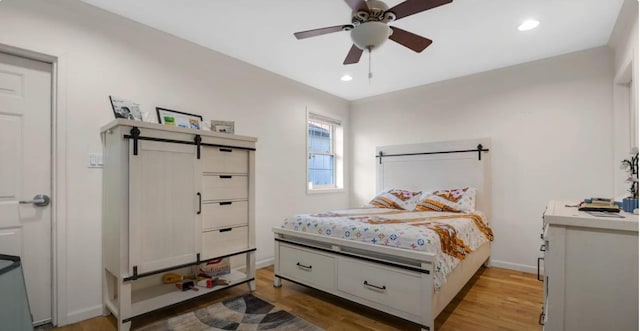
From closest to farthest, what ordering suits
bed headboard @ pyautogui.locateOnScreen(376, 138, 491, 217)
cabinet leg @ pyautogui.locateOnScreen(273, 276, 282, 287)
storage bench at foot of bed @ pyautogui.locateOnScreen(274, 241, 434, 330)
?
storage bench at foot of bed @ pyautogui.locateOnScreen(274, 241, 434, 330), cabinet leg @ pyautogui.locateOnScreen(273, 276, 282, 287), bed headboard @ pyautogui.locateOnScreen(376, 138, 491, 217)

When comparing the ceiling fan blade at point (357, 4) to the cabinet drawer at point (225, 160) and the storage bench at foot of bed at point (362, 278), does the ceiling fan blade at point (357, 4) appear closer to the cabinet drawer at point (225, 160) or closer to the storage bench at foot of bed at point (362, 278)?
the cabinet drawer at point (225, 160)

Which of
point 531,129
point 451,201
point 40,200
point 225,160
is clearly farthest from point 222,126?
point 531,129

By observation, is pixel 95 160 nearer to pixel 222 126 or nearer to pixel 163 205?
pixel 163 205

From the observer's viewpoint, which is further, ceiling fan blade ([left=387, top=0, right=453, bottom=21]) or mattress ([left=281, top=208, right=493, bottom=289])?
mattress ([left=281, top=208, right=493, bottom=289])

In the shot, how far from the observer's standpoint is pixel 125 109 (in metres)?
2.42

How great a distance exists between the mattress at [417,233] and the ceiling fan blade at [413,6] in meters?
1.52

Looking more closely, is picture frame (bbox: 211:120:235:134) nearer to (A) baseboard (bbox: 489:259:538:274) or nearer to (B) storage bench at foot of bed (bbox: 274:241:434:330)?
(B) storage bench at foot of bed (bbox: 274:241:434:330)

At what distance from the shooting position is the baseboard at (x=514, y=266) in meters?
3.33

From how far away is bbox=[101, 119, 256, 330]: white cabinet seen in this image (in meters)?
2.05

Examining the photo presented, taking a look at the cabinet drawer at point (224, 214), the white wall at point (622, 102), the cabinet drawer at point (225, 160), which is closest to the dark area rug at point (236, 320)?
the cabinet drawer at point (224, 214)

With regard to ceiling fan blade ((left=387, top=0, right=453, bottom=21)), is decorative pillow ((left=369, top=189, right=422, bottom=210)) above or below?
Answer: below

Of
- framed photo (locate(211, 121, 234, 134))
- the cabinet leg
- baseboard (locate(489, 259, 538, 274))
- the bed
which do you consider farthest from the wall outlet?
baseboard (locate(489, 259, 538, 274))

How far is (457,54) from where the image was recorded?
322 centimetres

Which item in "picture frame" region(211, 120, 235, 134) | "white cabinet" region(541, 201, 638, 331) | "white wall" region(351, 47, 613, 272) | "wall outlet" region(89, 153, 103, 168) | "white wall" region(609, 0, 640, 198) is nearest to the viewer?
"white cabinet" region(541, 201, 638, 331)
